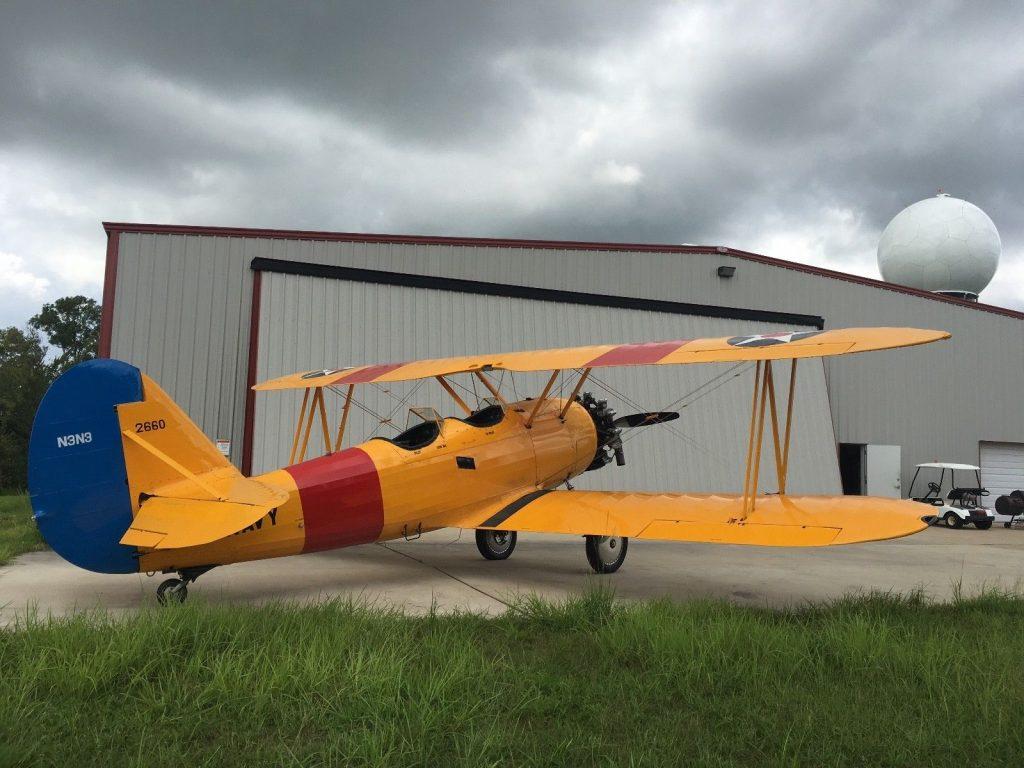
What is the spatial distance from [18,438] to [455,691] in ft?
153

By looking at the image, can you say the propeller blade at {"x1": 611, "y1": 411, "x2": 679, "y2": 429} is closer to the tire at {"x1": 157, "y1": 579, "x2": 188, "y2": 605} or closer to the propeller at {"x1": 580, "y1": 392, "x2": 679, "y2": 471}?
the propeller at {"x1": 580, "y1": 392, "x2": 679, "y2": 471}

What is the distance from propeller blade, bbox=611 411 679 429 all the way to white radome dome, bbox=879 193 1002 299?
2233cm

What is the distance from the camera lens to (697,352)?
7.41 metres

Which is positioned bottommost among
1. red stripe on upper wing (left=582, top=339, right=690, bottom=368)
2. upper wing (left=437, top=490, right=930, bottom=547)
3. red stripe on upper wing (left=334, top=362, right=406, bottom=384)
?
upper wing (left=437, top=490, right=930, bottom=547)

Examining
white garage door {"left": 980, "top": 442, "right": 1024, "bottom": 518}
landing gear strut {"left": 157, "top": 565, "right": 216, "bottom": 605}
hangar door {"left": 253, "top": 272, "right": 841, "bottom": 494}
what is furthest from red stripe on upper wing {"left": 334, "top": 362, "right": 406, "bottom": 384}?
white garage door {"left": 980, "top": 442, "right": 1024, "bottom": 518}

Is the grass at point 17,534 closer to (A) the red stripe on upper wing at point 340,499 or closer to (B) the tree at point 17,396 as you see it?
(A) the red stripe on upper wing at point 340,499

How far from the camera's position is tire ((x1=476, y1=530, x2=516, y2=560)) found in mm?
10523

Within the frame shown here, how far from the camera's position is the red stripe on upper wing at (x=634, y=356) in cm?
768

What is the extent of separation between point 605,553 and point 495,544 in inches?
75.4

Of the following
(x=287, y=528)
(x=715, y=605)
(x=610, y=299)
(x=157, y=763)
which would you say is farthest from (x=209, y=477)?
(x=610, y=299)

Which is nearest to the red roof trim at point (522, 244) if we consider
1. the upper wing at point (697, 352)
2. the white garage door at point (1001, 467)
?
the white garage door at point (1001, 467)

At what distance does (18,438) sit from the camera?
4169cm

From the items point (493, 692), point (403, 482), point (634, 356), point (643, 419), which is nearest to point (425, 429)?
point (403, 482)

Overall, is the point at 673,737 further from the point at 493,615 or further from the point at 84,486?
the point at 84,486
